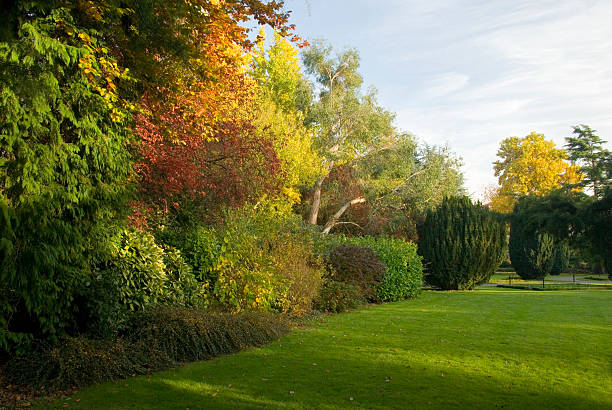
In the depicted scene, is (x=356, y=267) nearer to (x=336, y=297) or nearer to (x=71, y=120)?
(x=336, y=297)

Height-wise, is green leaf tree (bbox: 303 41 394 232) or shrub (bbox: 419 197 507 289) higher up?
green leaf tree (bbox: 303 41 394 232)

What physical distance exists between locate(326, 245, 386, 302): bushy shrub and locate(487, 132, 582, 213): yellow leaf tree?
1113 inches

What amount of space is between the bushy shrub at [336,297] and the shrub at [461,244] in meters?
8.52

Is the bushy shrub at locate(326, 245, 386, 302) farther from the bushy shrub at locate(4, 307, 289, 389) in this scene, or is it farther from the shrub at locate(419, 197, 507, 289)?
the shrub at locate(419, 197, 507, 289)

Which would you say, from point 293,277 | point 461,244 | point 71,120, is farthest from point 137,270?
point 461,244

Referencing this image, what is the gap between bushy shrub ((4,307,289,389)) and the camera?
19.4 feet

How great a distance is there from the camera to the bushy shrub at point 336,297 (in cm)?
1321

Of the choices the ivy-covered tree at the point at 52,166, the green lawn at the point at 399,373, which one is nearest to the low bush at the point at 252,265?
the green lawn at the point at 399,373

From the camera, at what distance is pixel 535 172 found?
40125 mm

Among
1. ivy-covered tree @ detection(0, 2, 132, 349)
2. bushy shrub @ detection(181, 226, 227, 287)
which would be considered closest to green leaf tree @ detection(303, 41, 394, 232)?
bushy shrub @ detection(181, 226, 227, 287)

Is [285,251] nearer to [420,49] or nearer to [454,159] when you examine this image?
[420,49]

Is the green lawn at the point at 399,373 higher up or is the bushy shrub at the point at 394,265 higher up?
the bushy shrub at the point at 394,265

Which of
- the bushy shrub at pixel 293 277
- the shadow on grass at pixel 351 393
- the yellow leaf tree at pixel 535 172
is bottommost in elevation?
the shadow on grass at pixel 351 393

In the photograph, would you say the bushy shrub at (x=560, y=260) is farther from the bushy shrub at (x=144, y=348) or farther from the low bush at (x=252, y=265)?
the bushy shrub at (x=144, y=348)
